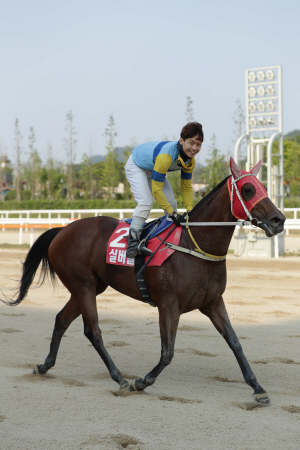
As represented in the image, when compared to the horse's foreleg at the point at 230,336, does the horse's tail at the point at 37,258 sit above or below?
above

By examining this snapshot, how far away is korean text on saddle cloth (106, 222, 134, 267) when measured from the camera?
4445mm

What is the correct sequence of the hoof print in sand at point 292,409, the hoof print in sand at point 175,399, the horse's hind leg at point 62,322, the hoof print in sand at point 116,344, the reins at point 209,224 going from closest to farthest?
the hoof print in sand at point 292,409 → the hoof print in sand at point 175,399 → the reins at point 209,224 → the horse's hind leg at point 62,322 → the hoof print in sand at point 116,344

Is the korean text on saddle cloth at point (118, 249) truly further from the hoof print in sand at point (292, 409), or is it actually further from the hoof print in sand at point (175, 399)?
the hoof print in sand at point (292, 409)

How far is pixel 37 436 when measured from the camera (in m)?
3.08

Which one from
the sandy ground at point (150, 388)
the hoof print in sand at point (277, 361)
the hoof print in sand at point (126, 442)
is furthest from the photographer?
the hoof print in sand at point (277, 361)

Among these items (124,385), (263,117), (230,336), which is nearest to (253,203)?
(230,336)

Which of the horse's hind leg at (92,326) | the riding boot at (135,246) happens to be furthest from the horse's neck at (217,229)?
the horse's hind leg at (92,326)

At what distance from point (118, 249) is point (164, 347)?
0.98 m

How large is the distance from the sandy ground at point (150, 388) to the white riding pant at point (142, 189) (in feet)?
4.78

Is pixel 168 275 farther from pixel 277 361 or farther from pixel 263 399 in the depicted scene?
pixel 277 361

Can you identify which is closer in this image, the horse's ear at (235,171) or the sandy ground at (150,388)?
the sandy ground at (150,388)

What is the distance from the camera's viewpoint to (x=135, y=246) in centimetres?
434

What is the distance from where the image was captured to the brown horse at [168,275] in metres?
3.98

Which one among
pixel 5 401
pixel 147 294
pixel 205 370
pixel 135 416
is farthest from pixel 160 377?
pixel 5 401
